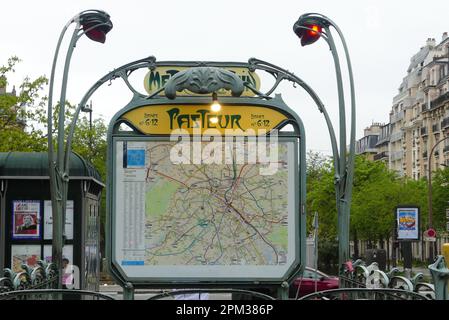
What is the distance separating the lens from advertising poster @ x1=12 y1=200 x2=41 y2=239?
18.7 m

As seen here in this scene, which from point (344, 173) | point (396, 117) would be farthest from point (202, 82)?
point (396, 117)

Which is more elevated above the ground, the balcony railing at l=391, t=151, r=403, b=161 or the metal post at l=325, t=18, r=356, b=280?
the balcony railing at l=391, t=151, r=403, b=161

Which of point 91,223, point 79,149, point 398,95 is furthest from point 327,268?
point 398,95

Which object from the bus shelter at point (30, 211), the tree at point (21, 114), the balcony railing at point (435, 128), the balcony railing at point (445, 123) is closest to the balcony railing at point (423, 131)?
the balcony railing at point (435, 128)

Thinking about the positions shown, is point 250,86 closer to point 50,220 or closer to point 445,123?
point 50,220

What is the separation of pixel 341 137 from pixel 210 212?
3306 mm

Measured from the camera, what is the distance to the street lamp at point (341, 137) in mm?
13930

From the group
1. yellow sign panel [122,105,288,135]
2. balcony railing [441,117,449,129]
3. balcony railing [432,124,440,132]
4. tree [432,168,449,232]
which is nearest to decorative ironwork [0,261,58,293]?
yellow sign panel [122,105,288,135]

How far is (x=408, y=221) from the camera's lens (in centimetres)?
2670

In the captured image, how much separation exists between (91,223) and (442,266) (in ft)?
44.9

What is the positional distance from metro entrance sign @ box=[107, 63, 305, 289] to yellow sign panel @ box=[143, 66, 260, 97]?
316 mm

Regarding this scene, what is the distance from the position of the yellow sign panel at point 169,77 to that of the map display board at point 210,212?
2.86ft

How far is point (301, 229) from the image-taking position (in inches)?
473

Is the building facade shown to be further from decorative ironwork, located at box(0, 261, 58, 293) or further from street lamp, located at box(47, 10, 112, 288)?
decorative ironwork, located at box(0, 261, 58, 293)
